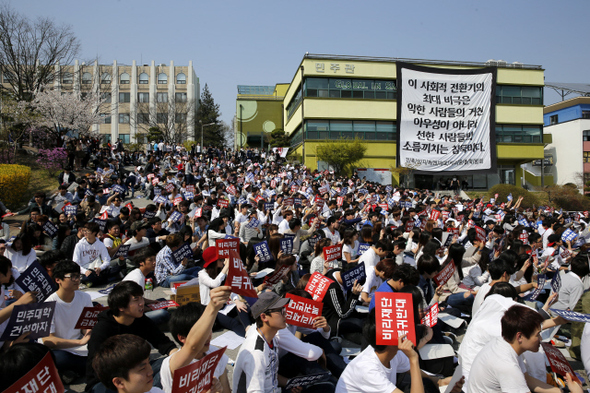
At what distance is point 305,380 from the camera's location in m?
3.67

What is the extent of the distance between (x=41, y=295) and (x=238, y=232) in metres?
6.01

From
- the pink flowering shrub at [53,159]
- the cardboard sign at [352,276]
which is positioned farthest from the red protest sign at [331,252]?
the pink flowering shrub at [53,159]

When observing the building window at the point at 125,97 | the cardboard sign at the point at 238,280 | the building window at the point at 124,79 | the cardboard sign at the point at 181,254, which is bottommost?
the cardboard sign at the point at 181,254

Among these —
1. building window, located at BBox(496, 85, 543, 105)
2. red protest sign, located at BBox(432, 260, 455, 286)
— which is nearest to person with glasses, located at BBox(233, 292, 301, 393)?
red protest sign, located at BBox(432, 260, 455, 286)

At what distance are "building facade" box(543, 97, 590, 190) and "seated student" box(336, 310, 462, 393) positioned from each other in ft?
166

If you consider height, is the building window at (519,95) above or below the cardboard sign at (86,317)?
above

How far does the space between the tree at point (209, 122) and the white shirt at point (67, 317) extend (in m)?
55.1

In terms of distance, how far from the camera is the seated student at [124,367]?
8.21 feet

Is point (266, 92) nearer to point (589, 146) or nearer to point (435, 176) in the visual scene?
point (435, 176)

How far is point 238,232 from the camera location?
10625 millimetres

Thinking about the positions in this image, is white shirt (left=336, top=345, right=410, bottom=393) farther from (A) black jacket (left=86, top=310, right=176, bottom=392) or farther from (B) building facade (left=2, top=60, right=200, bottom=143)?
(B) building facade (left=2, top=60, right=200, bottom=143)

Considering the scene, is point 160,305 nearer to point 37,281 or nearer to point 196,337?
point 37,281

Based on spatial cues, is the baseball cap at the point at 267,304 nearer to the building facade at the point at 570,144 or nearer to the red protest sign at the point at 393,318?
the red protest sign at the point at 393,318

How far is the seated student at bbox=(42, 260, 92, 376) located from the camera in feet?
14.6
